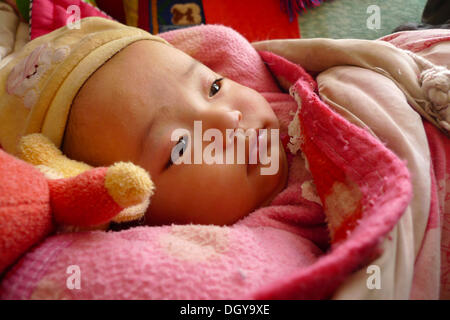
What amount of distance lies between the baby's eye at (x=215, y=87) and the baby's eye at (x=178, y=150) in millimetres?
157

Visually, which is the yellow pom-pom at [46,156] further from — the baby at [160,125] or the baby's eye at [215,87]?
the baby's eye at [215,87]

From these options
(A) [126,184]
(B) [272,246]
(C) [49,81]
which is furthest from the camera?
(C) [49,81]

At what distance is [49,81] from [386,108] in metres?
0.75

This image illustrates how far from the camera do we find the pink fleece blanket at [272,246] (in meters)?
0.49

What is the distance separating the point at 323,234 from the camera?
76 centimetres

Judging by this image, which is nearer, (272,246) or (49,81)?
(272,246)

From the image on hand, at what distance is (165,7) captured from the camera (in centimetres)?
142

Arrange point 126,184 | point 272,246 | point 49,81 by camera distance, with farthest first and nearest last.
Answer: point 49,81
point 272,246
point 126,184

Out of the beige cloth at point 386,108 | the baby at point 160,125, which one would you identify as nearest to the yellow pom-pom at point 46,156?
the baby at point 160,125

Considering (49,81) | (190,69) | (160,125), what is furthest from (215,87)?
(49,81)

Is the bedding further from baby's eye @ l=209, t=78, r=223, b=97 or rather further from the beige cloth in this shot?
baby's eye @ l=209, t=78, r=223, b=97

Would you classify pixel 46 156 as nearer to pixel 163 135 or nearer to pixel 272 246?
pixel 163 135
